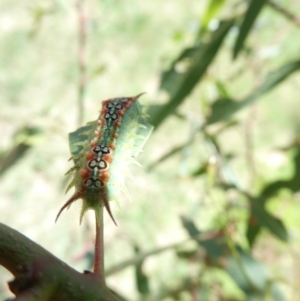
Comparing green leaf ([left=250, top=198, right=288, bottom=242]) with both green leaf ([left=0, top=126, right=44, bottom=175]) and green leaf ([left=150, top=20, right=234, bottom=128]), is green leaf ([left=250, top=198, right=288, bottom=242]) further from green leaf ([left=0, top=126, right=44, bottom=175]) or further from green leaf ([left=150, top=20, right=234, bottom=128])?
green leaf ([left=0, top=126, right=44, bottom=175])

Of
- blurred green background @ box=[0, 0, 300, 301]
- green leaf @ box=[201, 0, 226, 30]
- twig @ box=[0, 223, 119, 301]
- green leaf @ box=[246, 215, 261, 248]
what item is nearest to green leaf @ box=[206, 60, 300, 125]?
blurred green background @ box=[0, 0, 300, 301]

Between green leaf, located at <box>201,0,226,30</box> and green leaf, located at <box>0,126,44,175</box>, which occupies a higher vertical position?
green leaf, located at <box>201,0,226,30</box>

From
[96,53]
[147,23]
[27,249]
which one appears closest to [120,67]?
[96,53]

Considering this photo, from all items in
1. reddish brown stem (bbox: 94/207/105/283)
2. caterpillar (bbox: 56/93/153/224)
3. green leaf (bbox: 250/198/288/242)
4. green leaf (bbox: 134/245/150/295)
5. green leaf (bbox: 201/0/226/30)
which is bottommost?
reddish brown stem (bbox: 94/207/105/283)

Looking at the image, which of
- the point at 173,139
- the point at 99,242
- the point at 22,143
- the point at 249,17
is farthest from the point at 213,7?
the point at 173,139

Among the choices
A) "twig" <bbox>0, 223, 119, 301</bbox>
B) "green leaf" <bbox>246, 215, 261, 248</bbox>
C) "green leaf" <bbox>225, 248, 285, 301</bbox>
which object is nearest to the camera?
"twig" <bbox>0, 223, 119, 301</bbox>

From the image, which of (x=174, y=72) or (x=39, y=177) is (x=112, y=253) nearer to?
(x=39, y=177)

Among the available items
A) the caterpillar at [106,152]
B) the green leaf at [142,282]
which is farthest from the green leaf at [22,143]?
the caterpillar at [106,152]
